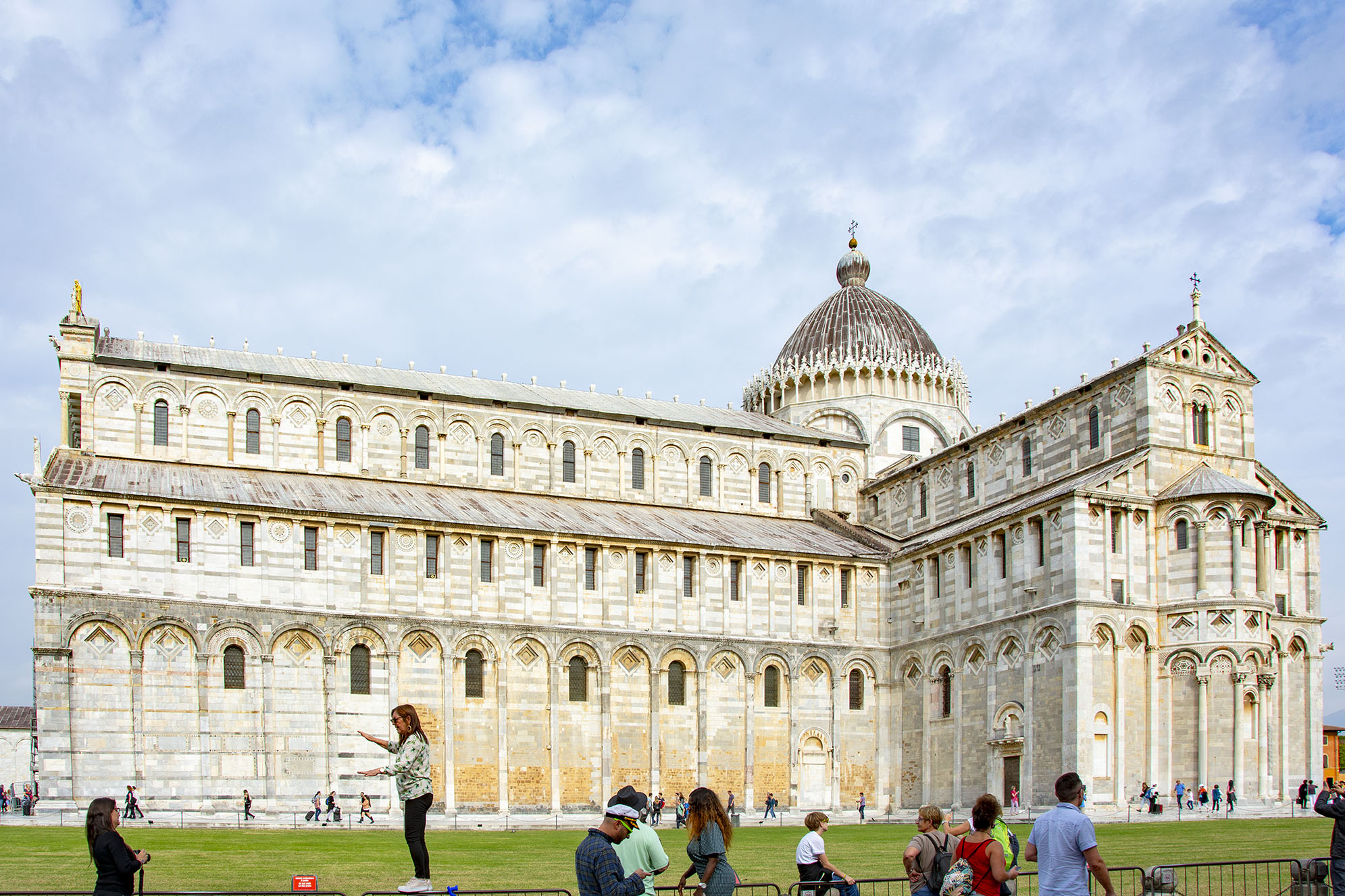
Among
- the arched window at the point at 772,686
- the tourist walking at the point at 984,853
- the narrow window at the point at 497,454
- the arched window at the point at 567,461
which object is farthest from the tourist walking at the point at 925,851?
the arched window at the point at 567,461

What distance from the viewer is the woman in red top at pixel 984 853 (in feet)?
47.2

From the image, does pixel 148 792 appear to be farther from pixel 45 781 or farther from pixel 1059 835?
pixel 1059 835

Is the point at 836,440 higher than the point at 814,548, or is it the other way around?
the point at 836,440

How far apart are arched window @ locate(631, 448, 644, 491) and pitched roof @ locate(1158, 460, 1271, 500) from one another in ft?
77.9

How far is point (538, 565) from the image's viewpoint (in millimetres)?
57094

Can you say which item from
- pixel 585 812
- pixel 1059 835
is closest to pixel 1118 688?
pixel 585 812

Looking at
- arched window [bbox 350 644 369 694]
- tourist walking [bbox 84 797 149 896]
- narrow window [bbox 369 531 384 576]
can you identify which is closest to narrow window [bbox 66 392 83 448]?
narrow window [bbox 369 531 384 576]

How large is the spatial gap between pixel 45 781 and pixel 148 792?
328 cm

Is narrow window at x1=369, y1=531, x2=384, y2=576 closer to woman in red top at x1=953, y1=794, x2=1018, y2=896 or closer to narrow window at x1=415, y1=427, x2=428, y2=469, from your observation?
narrow window at x1=415, y1=427, x2=428, y2=469

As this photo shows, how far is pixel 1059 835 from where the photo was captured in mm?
14023

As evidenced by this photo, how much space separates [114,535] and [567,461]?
67.6ft

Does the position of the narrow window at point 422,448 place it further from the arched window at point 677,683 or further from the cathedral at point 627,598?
the arched window at point 677,683

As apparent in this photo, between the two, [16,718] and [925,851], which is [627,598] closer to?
[925,851]

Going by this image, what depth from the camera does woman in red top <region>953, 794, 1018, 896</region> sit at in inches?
566
